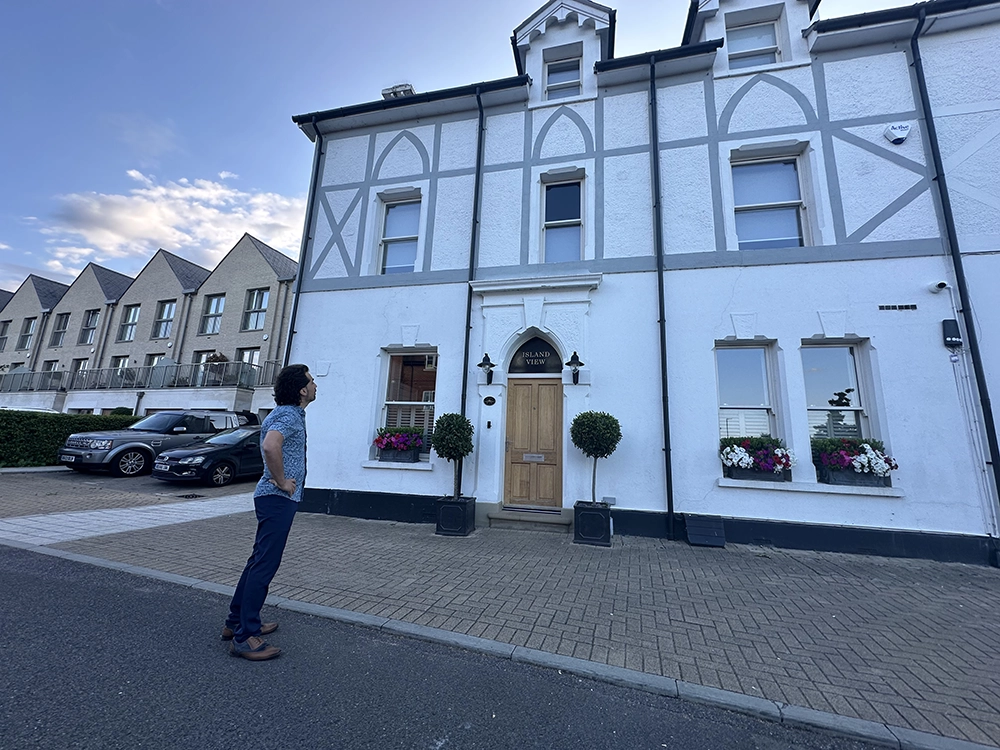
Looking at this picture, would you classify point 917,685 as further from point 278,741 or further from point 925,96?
point 925,96

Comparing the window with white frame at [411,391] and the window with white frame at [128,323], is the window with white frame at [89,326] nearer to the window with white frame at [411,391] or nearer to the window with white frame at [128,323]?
the window with white frame at [128,323]

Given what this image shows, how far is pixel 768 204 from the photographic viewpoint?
23.9 ft

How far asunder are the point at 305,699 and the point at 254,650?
0.67 meters

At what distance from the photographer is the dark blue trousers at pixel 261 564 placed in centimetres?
289

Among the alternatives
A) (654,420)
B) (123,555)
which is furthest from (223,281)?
(654,420)

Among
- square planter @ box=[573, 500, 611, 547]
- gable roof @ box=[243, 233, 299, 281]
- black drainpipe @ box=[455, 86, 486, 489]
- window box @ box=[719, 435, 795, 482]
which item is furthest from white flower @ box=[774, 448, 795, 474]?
gable roof @ box=[243, 233, 299, 281]

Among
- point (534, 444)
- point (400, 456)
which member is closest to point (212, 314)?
point (400, 456)

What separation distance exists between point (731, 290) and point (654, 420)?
8.13ft

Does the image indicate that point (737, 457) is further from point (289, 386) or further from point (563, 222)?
point (289, 386)

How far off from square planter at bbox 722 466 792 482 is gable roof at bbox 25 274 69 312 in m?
40.5

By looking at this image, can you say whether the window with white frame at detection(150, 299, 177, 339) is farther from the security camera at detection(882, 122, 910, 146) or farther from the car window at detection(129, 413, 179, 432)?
the security camera at detection(882, 122, 910, 146)

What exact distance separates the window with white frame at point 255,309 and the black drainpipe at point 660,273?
20.5 m

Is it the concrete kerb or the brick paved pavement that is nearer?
the concrete kerb

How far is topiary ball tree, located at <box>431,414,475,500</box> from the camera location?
22.4ft
